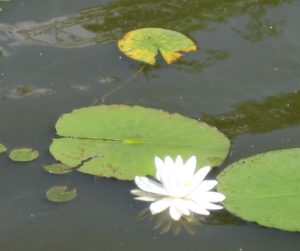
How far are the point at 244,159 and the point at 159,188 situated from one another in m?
0.32

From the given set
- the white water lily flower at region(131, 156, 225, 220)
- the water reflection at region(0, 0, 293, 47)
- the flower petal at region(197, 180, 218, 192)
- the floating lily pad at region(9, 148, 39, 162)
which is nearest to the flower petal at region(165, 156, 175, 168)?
the white water lily flower at region(131, 156, 225, 220)

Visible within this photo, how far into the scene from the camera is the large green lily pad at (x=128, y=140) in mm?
2152

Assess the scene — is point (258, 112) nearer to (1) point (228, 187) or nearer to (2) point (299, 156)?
(2) point (299, 156)

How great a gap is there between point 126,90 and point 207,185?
26.4 inches

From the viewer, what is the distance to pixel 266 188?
206 cm

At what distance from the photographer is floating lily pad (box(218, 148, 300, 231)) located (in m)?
1.96

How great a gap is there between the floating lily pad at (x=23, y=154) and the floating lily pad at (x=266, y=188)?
0.62 metres

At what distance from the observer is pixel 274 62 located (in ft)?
9.00

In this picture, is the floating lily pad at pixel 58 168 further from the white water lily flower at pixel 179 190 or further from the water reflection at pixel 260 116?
the water reflection at pixel 260 116

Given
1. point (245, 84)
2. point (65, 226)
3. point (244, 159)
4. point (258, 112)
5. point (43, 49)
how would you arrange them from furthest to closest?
point (43, 49) < point (245, 84) < point (258, 112) < point (244, 159) < point (65, 226)

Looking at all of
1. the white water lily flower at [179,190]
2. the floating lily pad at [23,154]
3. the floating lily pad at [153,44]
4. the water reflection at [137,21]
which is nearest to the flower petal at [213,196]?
the white water lily flower at [179,190]

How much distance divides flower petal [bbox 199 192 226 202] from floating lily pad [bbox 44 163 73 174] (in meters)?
0.45

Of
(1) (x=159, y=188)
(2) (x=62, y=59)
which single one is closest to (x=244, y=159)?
(1) (x=159, y=188)

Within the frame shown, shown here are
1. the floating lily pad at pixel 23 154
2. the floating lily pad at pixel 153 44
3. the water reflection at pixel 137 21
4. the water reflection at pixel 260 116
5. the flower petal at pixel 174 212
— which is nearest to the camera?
the flower petal at pixel 174 212
